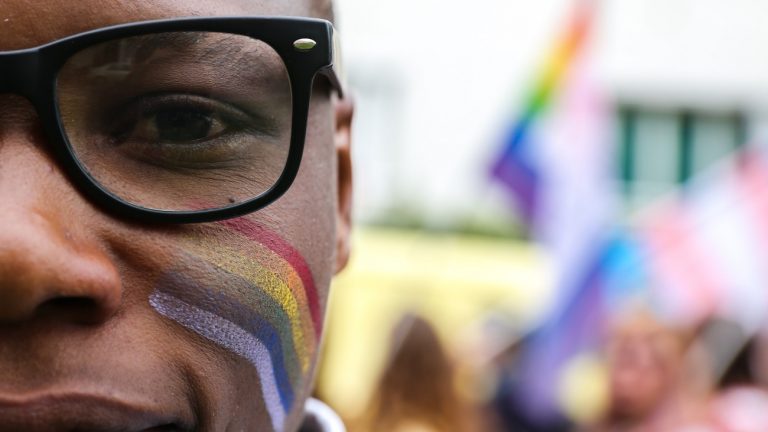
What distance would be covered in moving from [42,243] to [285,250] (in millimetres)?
366

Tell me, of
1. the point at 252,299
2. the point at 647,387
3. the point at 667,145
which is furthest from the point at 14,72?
the point at 667,145

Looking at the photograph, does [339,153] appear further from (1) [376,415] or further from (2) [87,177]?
(1) [376,415]

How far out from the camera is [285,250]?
1.44 metres

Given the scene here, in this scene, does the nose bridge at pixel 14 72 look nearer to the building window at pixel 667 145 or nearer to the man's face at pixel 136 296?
the man's face at pixel 136 296

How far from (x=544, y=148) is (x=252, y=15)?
552cm

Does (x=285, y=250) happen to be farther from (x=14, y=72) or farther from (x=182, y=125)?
(x=14, y=72)

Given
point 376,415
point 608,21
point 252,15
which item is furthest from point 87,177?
point 608,21

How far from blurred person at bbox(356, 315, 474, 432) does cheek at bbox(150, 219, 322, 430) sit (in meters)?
2.74

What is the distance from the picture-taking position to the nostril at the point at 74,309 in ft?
3.97

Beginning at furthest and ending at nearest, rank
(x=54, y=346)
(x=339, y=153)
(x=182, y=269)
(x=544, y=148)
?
(x=544, y=148)
(x=339, y=153)
(x=182, y=269)
(x=54, y=346)

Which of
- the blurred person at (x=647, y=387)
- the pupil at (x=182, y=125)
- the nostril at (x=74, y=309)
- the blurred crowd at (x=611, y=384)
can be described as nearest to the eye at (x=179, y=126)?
the pupil at (x=182, y=125)

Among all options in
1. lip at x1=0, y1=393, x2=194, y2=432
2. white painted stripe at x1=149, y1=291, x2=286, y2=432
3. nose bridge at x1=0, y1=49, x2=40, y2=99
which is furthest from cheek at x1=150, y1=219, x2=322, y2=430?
nose bridge at x1=0, y1=49, x2=40, y2=99

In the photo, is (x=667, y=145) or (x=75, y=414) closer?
(x=75, y=414)

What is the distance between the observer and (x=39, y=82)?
4.11 ft
